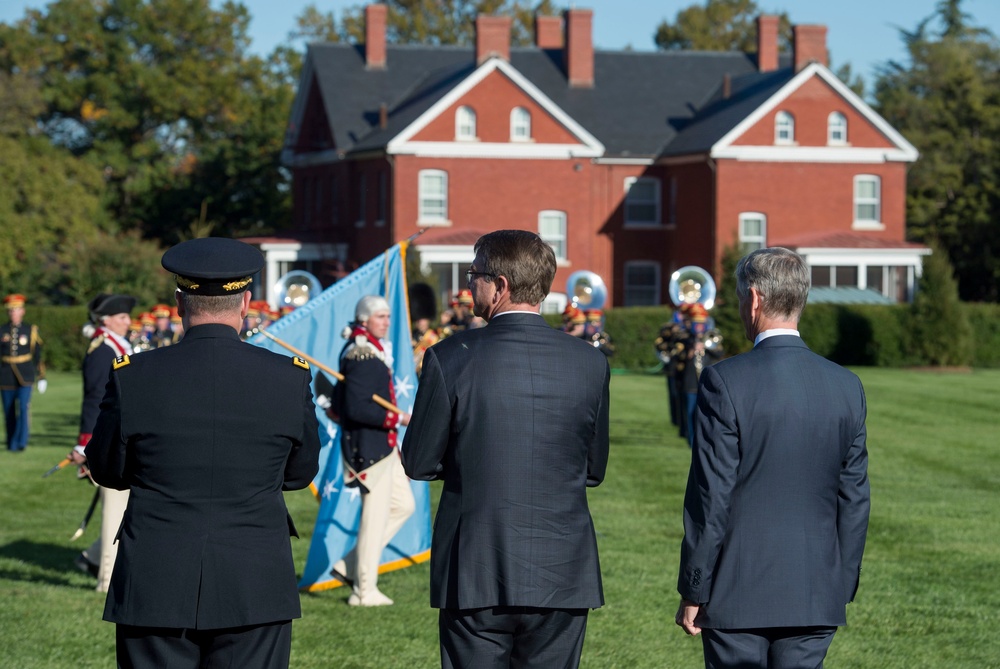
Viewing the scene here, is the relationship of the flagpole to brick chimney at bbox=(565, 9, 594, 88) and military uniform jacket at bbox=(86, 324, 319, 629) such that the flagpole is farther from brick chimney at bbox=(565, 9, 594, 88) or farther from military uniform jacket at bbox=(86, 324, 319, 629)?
brick chimney at bbox=(565, 9, 594, 88)

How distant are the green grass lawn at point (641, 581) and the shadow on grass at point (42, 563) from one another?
1cm

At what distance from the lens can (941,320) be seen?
123 feet

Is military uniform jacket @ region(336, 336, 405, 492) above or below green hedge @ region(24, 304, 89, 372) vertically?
above

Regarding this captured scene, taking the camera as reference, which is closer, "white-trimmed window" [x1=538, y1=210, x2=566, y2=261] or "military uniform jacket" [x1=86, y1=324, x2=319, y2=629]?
"military uniform jacket" [x1=86, y1=324, x2=319, y2=629]

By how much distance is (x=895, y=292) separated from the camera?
47.2 metres

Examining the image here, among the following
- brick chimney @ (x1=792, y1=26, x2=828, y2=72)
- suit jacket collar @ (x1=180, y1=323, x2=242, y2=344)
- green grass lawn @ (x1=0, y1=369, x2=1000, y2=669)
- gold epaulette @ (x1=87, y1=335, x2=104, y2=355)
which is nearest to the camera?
suit jacket collar @ (x1=180, y1=323, x2=242, y2=344)

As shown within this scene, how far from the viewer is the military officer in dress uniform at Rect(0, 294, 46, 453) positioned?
64.5 feet

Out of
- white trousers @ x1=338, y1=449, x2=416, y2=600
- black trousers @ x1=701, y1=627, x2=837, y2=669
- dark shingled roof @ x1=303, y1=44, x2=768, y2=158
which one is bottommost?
white trousers @ x1=338, y1=449, x2=416, y2=600

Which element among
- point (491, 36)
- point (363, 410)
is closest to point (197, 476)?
point (363, 410)

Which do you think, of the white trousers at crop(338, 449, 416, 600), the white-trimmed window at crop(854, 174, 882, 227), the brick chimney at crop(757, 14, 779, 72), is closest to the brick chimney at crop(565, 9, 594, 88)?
the brick chimney at crop(757, 14, 779, 72)

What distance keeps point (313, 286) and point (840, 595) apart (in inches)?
622

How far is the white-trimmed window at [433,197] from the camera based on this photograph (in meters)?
45.4

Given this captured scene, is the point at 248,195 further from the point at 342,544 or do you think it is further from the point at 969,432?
the point at 342,544

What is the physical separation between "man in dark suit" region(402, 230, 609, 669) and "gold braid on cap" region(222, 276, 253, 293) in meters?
0.65
